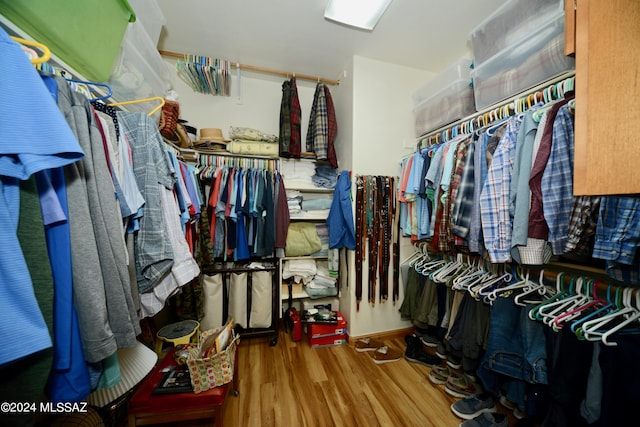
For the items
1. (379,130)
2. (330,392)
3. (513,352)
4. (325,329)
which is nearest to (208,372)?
(330,392)

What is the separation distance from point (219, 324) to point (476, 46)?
3.01 m

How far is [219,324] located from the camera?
2023 mm

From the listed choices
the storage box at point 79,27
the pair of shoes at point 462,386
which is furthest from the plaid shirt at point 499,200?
the storage box at point 79,27

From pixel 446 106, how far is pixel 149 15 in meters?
2.19

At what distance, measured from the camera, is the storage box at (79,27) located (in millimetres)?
688

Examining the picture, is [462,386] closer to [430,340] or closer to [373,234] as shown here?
[430,340]

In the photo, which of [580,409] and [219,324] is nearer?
[580,409]

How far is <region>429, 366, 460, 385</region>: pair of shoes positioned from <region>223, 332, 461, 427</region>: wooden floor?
5cm

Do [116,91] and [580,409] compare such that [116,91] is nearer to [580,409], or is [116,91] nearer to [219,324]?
[219,324]

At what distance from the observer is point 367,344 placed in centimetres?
212

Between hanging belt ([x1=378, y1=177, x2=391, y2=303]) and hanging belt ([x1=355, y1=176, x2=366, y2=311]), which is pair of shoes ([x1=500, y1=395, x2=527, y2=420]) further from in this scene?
hanging belt ([x1=355, y1=176, x2=366, y2=311])

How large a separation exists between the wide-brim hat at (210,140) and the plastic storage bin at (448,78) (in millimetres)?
1940

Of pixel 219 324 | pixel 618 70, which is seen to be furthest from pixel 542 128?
pixel 219 324

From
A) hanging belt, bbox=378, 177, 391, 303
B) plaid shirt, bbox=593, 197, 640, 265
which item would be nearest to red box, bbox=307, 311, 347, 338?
hanging belt, bbox=378, 177, 391, 303
